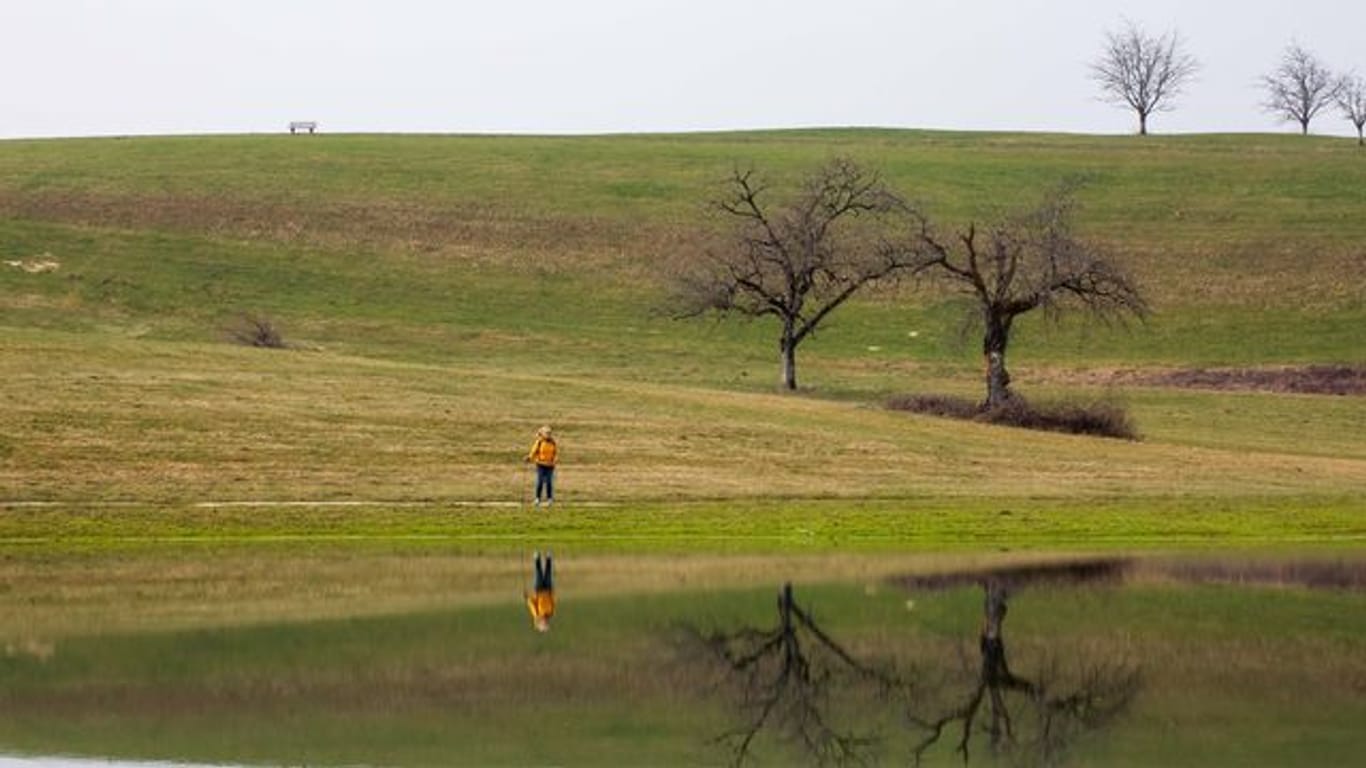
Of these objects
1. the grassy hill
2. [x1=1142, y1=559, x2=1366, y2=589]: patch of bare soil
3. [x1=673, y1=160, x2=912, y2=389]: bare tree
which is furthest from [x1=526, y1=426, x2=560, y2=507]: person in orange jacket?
[x1=673, y1=160, x2=912, y2=389]: bare tree

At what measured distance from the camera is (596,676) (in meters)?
22.2

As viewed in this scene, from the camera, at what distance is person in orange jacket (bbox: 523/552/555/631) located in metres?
26.3

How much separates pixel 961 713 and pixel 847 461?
25.0 metres

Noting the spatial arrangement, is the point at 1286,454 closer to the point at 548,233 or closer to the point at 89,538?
the point at 89,538

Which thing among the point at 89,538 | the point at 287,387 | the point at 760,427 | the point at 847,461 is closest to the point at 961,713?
the point at 89,538

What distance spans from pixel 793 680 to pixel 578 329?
180ft

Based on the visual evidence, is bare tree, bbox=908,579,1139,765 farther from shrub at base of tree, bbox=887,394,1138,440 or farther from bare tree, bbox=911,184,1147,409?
bare tree, bbox=911,184,1147,409

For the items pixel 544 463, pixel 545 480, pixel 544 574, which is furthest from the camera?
pixel 545 480

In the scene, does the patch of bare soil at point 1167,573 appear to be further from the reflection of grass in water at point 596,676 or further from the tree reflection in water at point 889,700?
the tree reflection in water at point 889,700

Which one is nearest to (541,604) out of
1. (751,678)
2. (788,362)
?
(751,678)

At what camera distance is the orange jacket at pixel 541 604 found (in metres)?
26.8

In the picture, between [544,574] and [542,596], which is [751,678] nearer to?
[542,596]

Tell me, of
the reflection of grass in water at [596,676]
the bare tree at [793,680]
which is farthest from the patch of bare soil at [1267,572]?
the bare tree at [793,680]

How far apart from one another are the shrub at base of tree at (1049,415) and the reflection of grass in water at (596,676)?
23.7 metres
